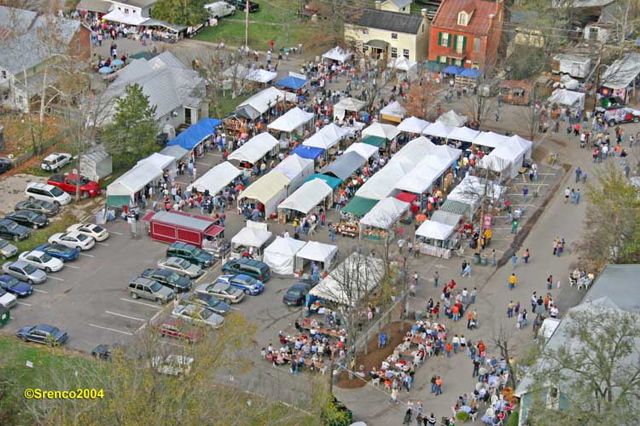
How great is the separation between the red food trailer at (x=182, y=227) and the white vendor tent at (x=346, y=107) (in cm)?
1602

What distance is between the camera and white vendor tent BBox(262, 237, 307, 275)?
181ft

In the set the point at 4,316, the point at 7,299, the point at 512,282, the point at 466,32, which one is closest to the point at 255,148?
the point at 512,282

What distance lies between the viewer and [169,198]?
61719mm

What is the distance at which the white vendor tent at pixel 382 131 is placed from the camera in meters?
67.2

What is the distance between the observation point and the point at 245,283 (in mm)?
53375

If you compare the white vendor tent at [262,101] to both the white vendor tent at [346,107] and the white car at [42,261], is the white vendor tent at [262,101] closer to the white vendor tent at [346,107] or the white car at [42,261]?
the white vendor tent at [346,107]

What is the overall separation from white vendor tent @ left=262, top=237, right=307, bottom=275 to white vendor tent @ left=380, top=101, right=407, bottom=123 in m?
17.7

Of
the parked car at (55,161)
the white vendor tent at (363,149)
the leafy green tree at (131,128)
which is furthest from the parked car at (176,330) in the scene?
the white vendor tent at (363,149)

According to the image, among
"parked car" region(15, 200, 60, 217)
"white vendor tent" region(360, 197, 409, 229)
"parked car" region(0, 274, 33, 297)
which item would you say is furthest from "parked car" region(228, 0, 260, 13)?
"parked car" region(0, 274, 33, 297)

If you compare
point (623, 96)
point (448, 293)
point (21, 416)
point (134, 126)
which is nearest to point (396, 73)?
point (623, 96)

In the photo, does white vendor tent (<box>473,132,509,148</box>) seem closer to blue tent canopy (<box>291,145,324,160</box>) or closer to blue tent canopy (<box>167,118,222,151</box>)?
blue tent canopy (<box>291,145,324,160</box>)

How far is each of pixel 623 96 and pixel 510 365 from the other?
112ft

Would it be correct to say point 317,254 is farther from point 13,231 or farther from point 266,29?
point 266,29

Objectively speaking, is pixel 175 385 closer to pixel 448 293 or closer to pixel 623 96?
pixel 448 293
